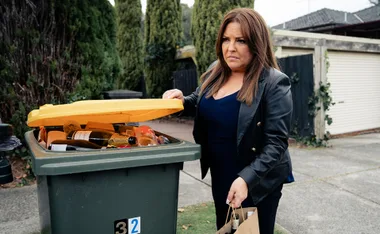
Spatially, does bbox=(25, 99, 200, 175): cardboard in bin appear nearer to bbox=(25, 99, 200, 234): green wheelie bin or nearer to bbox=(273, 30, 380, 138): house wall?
bbox=(25, 99, 200, 234): green wheelie bin

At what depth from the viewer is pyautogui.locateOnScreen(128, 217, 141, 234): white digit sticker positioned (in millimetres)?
1652

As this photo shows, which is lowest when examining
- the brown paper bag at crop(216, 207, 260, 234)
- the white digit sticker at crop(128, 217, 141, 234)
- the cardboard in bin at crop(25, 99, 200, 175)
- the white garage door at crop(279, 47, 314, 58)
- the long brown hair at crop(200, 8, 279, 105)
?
the white digit sticker at crop(128, 217, 141, 234)

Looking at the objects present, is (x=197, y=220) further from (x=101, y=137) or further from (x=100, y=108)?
(x=100, y=108)

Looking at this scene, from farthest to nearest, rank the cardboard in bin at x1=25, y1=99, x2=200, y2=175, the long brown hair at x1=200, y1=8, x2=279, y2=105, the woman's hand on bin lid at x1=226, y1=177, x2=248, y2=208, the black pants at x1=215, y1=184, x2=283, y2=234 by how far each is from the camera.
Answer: the black pants at x1=215, y1=184, x2=283, y2=234 → the long brown hair at x1=200, y1=8, x2=279, y2=105 → the woman's hand on bin lid at x1=226, y1=177, x2=248, y2=208 → the cardboard in bin at x1=25, y1=99, x2=200, y2=175

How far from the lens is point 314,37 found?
7.50 m

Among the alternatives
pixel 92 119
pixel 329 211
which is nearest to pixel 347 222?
pixel 329 211

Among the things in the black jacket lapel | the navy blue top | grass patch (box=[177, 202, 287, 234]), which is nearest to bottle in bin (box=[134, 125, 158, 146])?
the navy blue top

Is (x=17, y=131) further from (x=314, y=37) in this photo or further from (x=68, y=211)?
(x=314, y=37)

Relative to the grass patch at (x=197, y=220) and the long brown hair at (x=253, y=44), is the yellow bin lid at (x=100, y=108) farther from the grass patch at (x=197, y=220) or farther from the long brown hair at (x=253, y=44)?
the grass patch at (x=197, y=220)

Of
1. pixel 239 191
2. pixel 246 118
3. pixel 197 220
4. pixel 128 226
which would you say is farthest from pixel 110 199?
pixel 197 220

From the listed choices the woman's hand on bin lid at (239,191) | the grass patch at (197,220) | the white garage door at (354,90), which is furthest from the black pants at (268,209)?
the white garage door at (354,90)

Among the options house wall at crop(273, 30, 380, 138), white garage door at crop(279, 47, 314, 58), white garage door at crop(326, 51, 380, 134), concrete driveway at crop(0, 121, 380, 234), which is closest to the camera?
concrete driveway at crop(0, 121, 380, 234)

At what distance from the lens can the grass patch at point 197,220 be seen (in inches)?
113

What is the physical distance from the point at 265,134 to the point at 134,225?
0.83 metres
